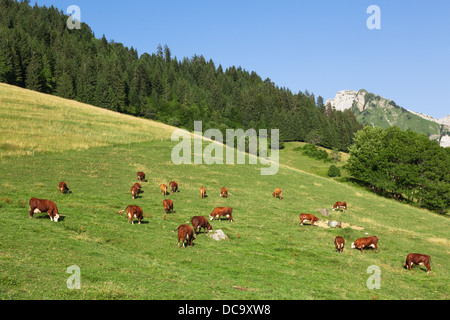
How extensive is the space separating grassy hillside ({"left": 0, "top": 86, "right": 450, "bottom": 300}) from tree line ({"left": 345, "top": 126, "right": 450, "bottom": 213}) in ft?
69.4

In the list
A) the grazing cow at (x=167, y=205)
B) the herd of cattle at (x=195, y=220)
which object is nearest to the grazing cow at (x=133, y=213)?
the herd of cattle at (x=195, y=220)

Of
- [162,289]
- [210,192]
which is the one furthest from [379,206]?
[162,289]

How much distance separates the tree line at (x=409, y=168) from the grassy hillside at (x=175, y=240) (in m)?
21.2

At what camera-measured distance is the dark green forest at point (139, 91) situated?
125188 millimetres

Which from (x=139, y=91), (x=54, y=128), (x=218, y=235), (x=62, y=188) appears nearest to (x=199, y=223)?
(x=218, y=235)

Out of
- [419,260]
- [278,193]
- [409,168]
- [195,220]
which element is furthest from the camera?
[409,168]

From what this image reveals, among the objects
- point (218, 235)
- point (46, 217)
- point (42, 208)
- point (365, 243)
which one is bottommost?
point (365, 243)

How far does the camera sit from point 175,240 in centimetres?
1892

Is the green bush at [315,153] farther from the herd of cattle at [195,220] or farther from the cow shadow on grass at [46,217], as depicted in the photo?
the cow shadow on grass at [46,217]

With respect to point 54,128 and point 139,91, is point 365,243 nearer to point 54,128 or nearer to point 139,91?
point 54,128

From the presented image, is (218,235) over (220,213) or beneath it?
beneath

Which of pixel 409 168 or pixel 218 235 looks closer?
pixel 218 235

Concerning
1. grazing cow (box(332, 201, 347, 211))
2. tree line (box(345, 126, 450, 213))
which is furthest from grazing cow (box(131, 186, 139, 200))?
tree line (box(345, 126, 450, 213))

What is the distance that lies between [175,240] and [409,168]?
197 ft
